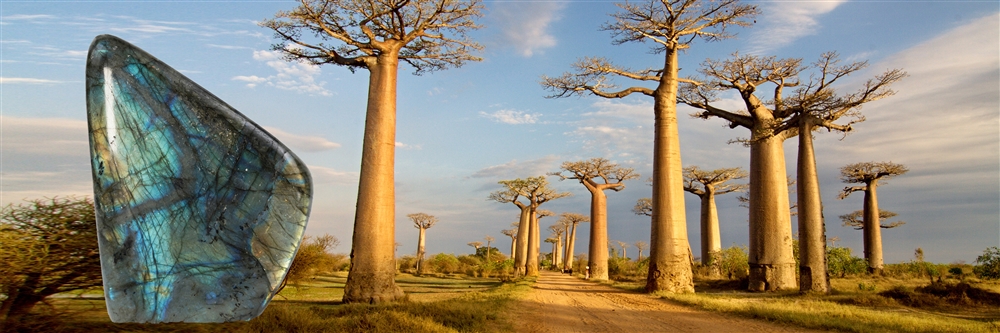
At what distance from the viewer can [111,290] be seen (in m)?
2.60

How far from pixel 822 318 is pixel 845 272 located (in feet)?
55.8

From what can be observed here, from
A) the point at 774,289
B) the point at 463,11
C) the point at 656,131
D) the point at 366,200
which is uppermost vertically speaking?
the point at 463,11

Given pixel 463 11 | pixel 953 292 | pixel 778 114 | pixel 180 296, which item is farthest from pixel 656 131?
pixel 180 296

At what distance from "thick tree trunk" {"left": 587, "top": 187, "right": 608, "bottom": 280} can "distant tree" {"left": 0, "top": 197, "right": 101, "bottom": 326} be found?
24.6 metres

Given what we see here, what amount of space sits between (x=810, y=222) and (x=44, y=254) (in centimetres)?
1455

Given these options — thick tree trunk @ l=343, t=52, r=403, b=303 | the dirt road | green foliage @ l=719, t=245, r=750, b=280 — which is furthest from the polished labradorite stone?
green foliage @ l=719, t=245, r=750, b=280

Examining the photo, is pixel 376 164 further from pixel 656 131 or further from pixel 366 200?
pixel 656 131

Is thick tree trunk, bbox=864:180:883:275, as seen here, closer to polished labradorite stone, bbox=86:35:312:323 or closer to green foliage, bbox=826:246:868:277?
green foliage, bbox=826:246:868:277

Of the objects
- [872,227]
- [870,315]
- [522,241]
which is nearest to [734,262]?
[872,227]

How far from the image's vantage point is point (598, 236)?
88.1 feet

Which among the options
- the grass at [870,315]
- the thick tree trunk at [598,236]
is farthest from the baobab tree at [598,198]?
the grass at [870,315]

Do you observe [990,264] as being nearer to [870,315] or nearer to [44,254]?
[870,315]

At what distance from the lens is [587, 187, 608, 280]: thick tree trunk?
26.3 metres

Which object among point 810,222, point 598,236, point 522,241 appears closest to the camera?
point 810,222
